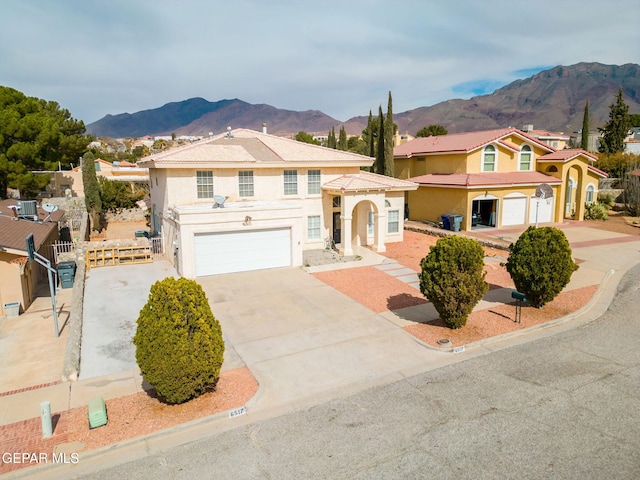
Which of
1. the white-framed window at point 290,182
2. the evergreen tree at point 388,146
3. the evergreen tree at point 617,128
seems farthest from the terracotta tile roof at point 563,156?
the white-framed window at point 290,182

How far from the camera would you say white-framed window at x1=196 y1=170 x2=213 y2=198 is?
21875 millimetres

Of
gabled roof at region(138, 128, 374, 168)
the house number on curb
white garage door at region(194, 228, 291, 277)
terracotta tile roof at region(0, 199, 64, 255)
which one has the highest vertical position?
gabled roof at region(138, 128, 374, 168)

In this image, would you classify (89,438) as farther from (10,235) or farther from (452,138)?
(452,138)

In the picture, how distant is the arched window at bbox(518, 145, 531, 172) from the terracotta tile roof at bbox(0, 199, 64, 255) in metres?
31.9

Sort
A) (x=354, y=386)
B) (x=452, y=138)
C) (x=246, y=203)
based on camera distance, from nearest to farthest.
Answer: (x=354, y=386), (x=246, y=203), (x=452, y=138)

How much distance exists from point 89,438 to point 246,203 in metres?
15.5

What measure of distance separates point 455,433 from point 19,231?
63.4 ft

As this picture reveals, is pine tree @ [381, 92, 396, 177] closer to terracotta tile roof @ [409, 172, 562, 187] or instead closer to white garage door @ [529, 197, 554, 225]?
terracotta tile roof @ [409, 172, 562, 187]

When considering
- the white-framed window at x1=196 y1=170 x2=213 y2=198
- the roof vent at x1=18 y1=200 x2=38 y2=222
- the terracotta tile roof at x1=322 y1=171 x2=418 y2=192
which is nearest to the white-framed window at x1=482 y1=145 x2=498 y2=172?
the terracotta tile roof at x1=322 y1=171 x2=418 y2=192

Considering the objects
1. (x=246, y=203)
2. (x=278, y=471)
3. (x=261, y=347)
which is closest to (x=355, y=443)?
(x=278, y=471)

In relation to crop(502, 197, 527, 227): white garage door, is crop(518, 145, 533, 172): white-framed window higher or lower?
higher

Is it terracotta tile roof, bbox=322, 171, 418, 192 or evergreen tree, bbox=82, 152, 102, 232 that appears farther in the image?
evergreen tree, bbox=82, 152, 102, 232

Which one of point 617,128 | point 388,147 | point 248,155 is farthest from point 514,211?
point 617,128

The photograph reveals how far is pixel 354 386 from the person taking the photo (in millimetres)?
9781
